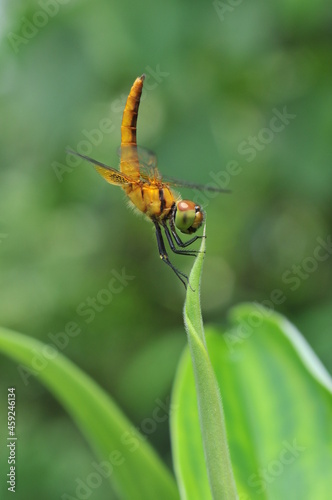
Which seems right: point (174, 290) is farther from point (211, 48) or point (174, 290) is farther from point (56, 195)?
point (211, 48)

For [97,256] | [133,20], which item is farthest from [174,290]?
[133,20]

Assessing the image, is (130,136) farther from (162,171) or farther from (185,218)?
(162,171)

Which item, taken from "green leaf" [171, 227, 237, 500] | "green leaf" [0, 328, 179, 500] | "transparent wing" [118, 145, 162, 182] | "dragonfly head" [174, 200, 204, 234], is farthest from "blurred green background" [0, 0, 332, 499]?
"green leaf" [171, 227, 237, 500]

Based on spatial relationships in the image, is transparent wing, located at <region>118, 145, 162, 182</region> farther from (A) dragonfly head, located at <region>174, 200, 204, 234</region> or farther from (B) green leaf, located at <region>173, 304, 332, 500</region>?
(B) green leaf, located at <region>173, 304, 332, 500</region>

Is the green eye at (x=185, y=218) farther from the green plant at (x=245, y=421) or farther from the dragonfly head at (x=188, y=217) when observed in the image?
the green plant at (x=245, y=421)

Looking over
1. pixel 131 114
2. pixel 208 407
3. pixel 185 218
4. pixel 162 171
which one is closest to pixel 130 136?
pixel 131 114

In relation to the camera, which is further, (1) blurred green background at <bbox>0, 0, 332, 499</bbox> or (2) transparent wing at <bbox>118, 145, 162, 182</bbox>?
(1) blurred green background at <bbox>0, 0, 332, 499</bbox>

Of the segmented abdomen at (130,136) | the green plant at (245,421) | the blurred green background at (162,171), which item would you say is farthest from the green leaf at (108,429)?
the blurred green background at (162,171)
